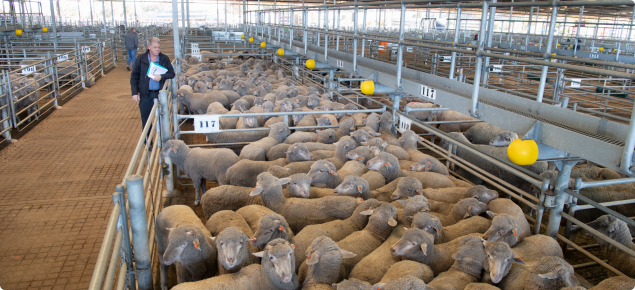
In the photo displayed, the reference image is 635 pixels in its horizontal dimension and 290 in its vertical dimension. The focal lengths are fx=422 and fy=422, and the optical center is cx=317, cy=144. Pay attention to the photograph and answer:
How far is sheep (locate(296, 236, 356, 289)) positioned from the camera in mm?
3148

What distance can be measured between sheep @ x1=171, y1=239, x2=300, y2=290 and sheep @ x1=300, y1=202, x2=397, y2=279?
2.23 feet

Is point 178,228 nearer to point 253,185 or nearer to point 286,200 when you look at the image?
point 286,200

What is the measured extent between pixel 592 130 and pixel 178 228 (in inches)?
137

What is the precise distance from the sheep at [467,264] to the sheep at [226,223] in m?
1.68

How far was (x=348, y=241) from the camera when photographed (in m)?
3.73

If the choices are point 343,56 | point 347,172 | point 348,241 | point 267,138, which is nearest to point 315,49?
point 343,56

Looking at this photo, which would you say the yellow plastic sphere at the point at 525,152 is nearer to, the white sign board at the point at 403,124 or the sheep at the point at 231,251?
the sheep at the point at 231,251

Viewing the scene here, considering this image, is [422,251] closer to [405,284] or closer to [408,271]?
[408,271]

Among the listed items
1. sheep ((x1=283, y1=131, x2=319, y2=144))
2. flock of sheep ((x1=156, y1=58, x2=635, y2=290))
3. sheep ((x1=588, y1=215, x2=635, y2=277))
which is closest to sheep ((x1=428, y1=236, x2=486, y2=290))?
flock of sheep ((x1=156, y1=58, x2=635, y2=290))

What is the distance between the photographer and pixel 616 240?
389 cm

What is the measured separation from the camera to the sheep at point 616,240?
375 centimetres

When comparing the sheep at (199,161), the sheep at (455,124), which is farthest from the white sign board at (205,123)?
→ the sheep at (455,124)

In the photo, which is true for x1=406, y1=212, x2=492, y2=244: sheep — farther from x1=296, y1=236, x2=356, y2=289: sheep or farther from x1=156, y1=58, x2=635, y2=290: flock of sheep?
x1=296, y1=236, x2=356, y2=289: sheep

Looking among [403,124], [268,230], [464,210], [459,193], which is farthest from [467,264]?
[403,124]
